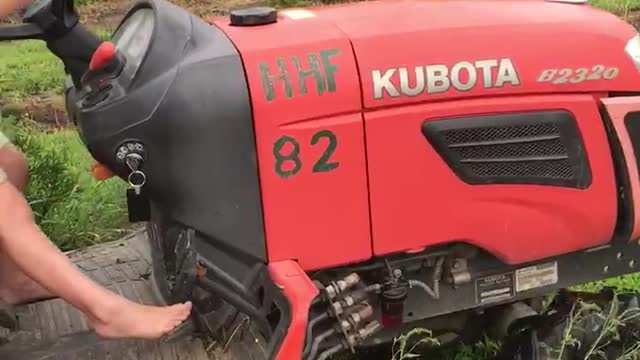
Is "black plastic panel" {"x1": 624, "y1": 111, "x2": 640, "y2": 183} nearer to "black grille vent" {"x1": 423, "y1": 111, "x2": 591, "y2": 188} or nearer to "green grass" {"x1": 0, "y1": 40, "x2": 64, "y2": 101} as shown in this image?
"black grille vent" {"x1": 423, "y1": 111, "x2": 591, "y2": 188}

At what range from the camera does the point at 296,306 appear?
2.17 metres

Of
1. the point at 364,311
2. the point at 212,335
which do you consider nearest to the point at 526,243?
the point at 364,311

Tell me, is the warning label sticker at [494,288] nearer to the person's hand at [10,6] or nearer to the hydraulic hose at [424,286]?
the hydraulic hose at [424,286]

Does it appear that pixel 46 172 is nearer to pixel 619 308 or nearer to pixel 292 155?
pixel 292 155

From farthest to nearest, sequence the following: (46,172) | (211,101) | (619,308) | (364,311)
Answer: (46,172)
(619,308)
(364,311)
(211,101)

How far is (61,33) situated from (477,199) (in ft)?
3.36

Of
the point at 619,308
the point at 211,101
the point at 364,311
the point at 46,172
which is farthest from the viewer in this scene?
the point at 46,172

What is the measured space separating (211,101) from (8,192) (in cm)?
51

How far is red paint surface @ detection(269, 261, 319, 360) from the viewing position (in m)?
2.16

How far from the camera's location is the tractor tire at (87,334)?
2.45m

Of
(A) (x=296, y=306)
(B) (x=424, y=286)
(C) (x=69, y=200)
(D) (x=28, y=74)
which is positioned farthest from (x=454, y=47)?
(D) (x=28, y=74)

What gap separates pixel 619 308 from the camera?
278 centimetres

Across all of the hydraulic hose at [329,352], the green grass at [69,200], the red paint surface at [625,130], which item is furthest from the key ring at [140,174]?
the green grass at [69,200]

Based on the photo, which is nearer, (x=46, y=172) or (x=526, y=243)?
(x=526, y=243)
